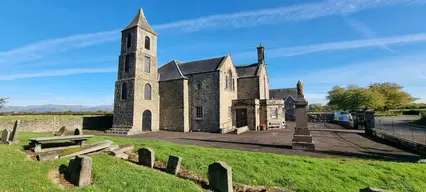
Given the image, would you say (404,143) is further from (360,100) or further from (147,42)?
(360,100)

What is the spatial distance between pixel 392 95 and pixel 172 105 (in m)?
→ 65.6

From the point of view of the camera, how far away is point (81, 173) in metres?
5.32

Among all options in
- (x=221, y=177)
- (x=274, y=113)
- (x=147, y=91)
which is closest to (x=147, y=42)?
(x=147, y=91)

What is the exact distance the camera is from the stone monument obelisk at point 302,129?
1211cm

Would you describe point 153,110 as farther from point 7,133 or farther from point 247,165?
point 247,165

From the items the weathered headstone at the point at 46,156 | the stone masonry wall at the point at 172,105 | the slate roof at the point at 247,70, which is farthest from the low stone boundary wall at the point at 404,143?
the stone masonry wall at the point at 172,105

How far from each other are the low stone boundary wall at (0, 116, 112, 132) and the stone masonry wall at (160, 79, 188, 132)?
8635 mm

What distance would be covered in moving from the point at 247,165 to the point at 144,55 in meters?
22.0

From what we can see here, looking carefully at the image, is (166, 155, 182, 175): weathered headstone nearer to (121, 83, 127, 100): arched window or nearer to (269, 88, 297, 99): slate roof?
(121, 83, 127, 100): arched window

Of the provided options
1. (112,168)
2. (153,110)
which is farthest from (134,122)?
(112,168)

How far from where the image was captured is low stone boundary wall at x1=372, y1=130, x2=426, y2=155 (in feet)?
36.0

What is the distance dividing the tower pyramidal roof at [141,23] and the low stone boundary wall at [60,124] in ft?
43.1

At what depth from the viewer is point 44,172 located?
5961mm

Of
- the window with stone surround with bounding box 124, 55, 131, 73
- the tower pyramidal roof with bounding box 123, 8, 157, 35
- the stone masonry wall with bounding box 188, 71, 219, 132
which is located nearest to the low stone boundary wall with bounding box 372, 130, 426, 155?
the stone masonry wall with bounding box 188, 71, 219, 132
